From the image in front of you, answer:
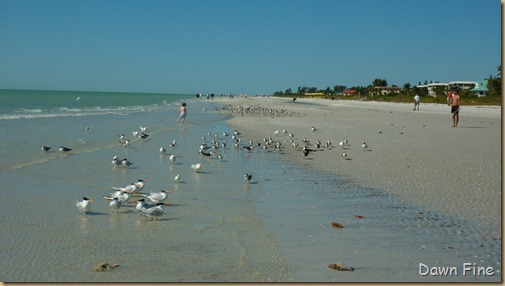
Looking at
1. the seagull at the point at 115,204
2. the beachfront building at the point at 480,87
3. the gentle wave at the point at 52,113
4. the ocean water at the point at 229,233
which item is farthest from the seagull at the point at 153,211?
the beachfront building at the point at 480,87

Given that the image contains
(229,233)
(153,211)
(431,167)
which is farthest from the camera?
(431,167)

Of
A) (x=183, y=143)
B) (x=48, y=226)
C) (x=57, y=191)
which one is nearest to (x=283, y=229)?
(x=48, y=226)

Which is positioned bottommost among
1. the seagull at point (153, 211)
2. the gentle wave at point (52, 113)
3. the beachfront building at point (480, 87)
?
the gentle wave at point (52, 113)

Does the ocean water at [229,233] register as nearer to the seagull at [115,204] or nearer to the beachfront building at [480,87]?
the seagull at [115,204]

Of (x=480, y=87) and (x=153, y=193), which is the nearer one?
(x=153, y=193)

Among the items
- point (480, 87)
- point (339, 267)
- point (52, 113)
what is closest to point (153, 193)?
point (339, 267)

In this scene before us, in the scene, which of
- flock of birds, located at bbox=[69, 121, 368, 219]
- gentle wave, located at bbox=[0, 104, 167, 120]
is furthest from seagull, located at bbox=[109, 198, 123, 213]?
gentle wave, located at bbox=[0, 104, 167, 120]

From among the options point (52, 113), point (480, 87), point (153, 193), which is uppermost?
point (480, 87)

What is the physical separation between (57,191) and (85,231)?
3153 millimetres

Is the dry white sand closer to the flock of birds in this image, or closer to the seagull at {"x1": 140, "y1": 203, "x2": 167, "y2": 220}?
the flock of birds

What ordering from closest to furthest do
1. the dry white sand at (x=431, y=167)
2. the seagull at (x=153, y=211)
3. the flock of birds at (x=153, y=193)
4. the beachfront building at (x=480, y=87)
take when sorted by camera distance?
the seagull at (x=153, y=211)
the flock of birds at (x=153, y=193)
the dry white sand at (x=431, y=167)
the beachfront building at (x=480, y=87)

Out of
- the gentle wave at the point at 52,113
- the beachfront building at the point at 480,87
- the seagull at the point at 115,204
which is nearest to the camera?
the seagull at the point at 115,204

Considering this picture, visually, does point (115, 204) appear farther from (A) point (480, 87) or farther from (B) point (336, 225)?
(A) point (480, 87)

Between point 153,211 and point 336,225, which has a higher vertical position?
point 153,211
